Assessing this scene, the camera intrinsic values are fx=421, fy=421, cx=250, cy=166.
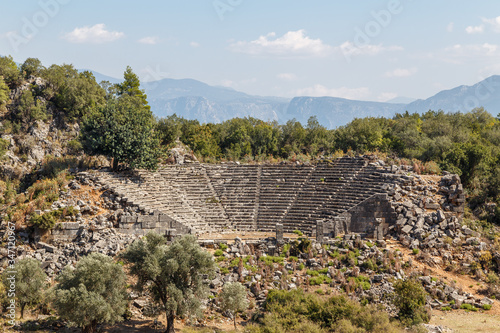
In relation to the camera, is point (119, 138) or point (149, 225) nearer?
point (149, 225)

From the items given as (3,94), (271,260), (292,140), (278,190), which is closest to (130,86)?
(3,94)

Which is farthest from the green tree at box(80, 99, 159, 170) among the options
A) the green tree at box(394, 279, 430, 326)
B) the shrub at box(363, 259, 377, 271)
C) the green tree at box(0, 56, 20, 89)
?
the green tree at box(394, 279, 430, 326)

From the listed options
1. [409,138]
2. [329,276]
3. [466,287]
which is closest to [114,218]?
[329,276]

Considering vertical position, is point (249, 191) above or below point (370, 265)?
above

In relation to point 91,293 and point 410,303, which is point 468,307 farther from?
point 91,293

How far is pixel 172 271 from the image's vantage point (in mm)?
18578

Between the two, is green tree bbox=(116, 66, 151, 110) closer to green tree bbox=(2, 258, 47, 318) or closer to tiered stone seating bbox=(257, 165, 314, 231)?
tiered stone seating bbox=(257, 165, 314, 231)

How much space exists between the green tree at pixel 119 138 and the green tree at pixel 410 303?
66.0 feet

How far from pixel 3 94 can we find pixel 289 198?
27.5 m

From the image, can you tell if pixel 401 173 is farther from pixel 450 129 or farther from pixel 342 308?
pixel 450 129

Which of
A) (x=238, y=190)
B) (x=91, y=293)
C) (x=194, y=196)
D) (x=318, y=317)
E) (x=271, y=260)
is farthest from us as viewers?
(x=238, y=190)

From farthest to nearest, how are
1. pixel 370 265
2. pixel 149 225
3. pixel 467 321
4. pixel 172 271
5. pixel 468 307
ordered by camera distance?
1. pixel 149 225
2. pixel 370 265
3. pixel 468 307
4. pixel 467 321
5. pixel 172 271

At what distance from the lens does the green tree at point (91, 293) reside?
17141 millimetres

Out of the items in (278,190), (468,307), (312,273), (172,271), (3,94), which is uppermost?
(3,94)
